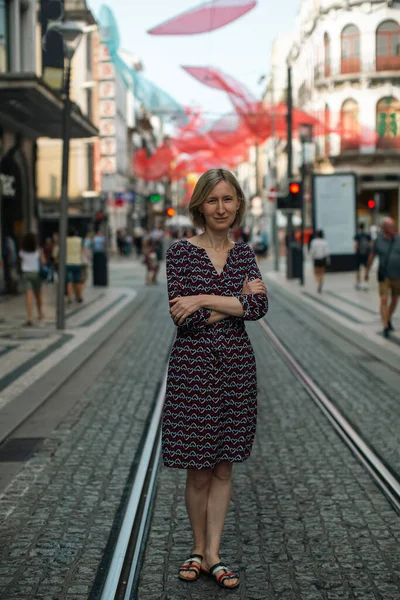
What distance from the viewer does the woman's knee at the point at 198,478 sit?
4598 millimetres

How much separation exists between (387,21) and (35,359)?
4373 centimetres

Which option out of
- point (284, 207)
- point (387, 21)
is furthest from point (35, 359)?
point (387, 21)

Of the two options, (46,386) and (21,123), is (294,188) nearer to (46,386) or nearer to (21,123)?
(21,123)

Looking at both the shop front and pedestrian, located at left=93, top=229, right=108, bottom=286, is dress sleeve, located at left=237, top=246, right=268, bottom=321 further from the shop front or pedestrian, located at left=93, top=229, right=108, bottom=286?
pedestrian, located at left=93, top=229, right=108, bottom=286

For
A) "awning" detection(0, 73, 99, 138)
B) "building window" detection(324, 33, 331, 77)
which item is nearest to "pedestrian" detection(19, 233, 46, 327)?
"awning" detection(0, 73, 99, 138)

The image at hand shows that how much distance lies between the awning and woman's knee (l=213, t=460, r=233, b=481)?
16255mm

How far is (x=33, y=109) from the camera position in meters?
24.3

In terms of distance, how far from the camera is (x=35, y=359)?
1284 centimetres

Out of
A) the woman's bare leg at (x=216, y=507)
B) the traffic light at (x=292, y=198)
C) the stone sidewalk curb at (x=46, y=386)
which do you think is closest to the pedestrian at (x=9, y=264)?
the stone sidewalk curb at (x=46, y=386)

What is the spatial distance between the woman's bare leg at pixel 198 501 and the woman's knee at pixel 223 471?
38 mm

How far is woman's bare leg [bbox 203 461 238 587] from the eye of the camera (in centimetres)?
463

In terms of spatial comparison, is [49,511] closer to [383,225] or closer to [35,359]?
[35,359]

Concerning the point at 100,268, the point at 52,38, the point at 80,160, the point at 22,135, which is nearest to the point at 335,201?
the point at 100,268

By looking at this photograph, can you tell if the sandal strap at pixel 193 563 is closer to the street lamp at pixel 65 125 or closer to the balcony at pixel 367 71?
the street lamp at pixel 65 125
